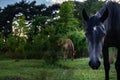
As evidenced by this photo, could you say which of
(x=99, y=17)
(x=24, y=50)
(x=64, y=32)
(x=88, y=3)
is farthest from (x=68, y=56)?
(x=99, y=17)

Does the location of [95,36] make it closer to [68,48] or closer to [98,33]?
[98,33]

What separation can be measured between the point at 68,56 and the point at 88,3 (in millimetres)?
12311

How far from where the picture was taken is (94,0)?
109 feet

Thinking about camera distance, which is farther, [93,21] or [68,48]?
[68,48]

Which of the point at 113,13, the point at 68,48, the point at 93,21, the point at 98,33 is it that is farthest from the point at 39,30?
the point at 98,33

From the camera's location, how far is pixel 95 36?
260 inches

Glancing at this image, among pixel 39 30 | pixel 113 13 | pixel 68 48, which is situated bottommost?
Result: pixel 68 48

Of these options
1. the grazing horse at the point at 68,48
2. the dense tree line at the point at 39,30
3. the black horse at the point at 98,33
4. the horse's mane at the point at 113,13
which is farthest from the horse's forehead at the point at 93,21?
the grazing horse at the point at 68,48

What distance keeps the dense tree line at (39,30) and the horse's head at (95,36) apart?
965cm

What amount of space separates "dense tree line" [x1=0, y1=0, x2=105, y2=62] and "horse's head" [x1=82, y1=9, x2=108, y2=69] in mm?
9652

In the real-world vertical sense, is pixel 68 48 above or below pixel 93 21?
below

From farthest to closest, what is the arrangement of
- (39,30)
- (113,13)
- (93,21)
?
(39,30) < (113,13) < (93,21)

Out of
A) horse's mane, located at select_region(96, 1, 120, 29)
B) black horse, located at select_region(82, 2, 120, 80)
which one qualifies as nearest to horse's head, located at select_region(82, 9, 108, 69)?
black horse, located at select_region(82, 2, 120, 80)

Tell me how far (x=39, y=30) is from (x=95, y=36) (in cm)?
1981
